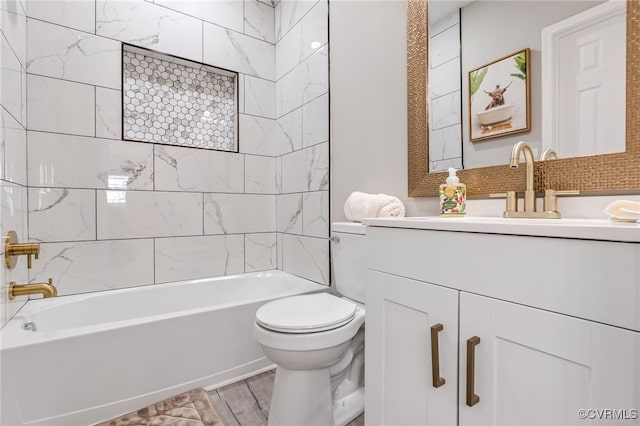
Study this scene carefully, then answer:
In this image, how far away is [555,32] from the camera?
958 mm

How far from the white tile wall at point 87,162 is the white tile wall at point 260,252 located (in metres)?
0.81

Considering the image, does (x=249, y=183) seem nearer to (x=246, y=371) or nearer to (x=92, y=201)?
(x=92, y=201)

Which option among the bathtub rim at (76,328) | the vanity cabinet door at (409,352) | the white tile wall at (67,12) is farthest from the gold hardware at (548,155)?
the white tile wall at (67,12)

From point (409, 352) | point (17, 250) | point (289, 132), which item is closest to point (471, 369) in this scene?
point (409, 352)

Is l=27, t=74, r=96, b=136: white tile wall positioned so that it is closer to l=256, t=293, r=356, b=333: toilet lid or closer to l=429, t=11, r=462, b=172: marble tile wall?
l=256, t=293, r=356, b=333: toilet lid

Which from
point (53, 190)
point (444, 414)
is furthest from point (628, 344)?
point (53, 190)

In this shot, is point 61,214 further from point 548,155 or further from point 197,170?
point 548,155

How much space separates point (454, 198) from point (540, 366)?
23.9 inches

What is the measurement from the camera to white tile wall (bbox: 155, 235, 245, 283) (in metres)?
2.05

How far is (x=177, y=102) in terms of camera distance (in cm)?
216

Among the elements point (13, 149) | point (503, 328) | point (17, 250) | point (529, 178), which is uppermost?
point (13, 149)

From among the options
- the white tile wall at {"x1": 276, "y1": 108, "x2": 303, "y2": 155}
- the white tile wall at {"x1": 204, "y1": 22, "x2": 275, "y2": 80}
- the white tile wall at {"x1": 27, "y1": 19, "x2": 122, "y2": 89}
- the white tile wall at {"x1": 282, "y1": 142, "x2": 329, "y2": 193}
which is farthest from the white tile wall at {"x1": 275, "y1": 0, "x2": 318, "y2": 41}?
the white tile wall at {"x1": 27, "y1": 19, "x2": 122, "y2": 89}

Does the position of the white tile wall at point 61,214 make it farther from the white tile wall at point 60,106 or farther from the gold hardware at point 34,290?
the gold hardware at point 34,290

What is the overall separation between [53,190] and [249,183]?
3.81 feet
